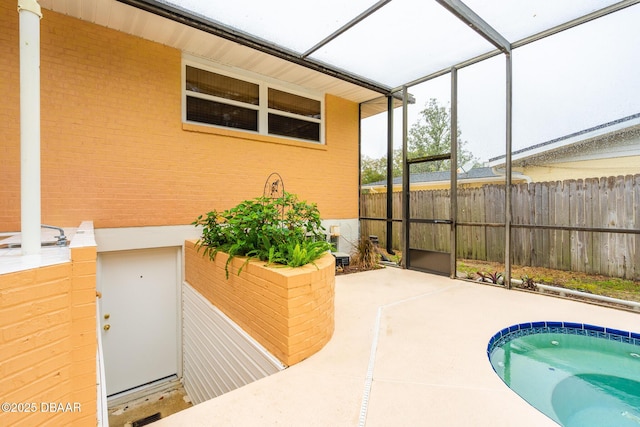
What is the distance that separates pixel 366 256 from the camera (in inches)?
243

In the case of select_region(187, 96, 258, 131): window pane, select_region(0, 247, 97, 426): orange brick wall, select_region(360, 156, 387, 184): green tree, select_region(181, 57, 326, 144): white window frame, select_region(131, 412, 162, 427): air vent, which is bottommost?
select_region(131, 412, 162, 427): air vent

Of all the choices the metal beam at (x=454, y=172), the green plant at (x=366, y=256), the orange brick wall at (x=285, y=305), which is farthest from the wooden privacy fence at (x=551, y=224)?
the orange brick wall at (x=285, y=305)

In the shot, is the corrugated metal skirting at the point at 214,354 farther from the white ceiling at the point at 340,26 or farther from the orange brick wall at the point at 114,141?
the white ceiling at the point at 340,26

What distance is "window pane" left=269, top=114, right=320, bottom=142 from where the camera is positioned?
18.9 feet

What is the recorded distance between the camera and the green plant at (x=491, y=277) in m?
4.68

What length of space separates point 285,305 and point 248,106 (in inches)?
173

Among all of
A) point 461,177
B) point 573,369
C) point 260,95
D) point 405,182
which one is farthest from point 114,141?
point 573,369

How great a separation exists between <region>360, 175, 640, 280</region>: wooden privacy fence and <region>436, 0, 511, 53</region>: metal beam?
219 centimetres

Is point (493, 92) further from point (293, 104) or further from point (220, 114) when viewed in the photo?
point (220, 114)

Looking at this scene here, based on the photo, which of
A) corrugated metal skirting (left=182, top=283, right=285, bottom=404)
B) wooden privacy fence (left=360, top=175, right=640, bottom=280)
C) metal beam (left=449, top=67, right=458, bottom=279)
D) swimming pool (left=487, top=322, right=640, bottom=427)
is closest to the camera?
swimming pool (left=487, top=322, right=640, bottom=427)

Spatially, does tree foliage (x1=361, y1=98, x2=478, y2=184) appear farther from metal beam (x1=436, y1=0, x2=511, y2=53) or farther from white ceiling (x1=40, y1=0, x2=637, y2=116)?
metal beam (x1=436, y1=0, x2=511, y2=53)

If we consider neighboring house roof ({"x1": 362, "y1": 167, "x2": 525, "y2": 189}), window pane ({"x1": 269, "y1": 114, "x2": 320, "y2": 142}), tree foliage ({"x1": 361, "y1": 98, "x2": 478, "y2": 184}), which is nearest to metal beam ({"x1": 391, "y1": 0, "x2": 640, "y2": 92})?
tree foliage ({"x1": 361, "y1": 98, "x2": 478, "y2": 184})

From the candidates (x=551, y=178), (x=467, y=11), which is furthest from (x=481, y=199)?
(x=467, y=11)

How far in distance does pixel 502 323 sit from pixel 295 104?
5.30m
